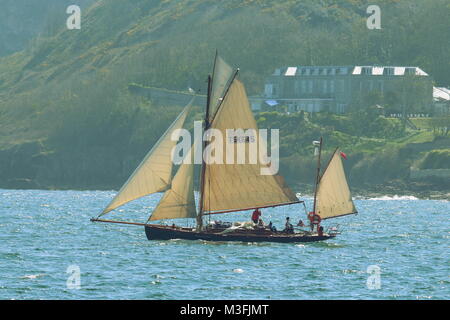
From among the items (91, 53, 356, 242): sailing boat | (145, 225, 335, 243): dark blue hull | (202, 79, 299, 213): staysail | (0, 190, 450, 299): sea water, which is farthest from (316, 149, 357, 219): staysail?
(202, 79, 299, 213): staysail

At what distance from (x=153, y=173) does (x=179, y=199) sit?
3782mm

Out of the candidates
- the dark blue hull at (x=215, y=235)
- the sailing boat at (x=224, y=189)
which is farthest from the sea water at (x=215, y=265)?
the sailing boat at (x=224, y=189)

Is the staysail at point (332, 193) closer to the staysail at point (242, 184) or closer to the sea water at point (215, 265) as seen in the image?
the sea water at point (215, 265)

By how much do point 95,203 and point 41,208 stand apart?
16.0 metres

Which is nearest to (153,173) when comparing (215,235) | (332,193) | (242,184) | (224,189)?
(224,189)

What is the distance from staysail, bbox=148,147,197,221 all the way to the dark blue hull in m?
2.33

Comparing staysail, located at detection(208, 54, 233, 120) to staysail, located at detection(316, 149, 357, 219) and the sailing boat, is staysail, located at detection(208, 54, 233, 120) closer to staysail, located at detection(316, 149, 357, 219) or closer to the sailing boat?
the sailing boat

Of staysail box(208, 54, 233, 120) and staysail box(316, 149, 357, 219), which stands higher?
staysail box(208, 54, 233, 120)

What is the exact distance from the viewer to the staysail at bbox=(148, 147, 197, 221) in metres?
90.9

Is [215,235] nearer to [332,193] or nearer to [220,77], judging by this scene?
[332,193]

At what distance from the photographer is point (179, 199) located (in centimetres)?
9125

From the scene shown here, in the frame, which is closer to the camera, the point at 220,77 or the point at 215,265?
the point at 215,265
